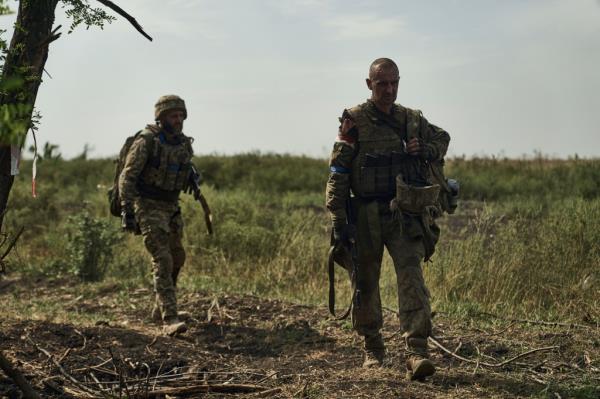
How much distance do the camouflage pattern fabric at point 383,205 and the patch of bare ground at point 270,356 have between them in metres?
0.70

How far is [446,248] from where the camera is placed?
1165 cm

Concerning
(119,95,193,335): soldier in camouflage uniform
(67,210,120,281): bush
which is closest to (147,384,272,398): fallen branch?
(119,95,193,335): soldier in camouflage uniform

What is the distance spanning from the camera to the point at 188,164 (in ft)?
29.9

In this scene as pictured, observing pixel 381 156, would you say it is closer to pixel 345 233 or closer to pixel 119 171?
pixel 345 233

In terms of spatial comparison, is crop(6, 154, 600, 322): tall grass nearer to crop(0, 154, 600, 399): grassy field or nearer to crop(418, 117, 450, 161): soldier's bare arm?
crop(0, 154, 600, 399): grassy field

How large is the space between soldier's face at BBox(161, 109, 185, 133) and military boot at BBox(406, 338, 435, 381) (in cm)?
370

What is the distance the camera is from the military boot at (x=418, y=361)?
616 centimetres

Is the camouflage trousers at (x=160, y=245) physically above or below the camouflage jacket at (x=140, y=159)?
below

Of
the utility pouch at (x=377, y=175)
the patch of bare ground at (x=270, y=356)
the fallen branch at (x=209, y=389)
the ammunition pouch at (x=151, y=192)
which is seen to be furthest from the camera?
the ammunition pouch at (x=151, y=192)

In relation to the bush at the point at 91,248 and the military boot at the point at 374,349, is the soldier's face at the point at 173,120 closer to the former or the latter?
the military boot at the point at 374,349

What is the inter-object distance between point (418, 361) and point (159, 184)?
375 centimetres

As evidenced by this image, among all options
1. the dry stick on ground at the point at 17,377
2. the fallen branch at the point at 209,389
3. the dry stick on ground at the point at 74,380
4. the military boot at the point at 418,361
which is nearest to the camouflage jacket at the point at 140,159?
the dry stick on ground at the point at 74,380

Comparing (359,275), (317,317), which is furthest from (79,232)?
(359,275)

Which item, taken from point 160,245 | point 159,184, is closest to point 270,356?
point 160,245
